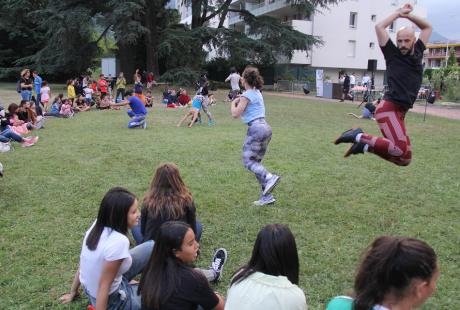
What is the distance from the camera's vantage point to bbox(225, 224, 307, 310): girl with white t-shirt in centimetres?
250

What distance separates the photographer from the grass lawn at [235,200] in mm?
4410

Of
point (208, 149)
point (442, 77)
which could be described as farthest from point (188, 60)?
point (208, 149)

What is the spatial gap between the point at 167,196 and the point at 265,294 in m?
2.06

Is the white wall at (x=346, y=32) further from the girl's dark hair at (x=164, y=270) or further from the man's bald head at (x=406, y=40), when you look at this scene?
the girl's dark hair at (x=164, y=270)

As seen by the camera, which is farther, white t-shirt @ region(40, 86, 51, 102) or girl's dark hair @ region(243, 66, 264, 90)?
white t-shirt @ region(40, 86, 51, 102)

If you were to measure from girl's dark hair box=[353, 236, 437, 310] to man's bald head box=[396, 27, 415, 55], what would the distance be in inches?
126

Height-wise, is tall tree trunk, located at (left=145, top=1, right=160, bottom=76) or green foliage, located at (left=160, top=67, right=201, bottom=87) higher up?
tall tree trunk, located at (left=145, top=1, right=160, bottom=76)

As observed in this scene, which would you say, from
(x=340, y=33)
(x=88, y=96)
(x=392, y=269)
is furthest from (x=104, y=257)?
(x=340, y=33)

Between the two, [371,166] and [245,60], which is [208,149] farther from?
[245,60]

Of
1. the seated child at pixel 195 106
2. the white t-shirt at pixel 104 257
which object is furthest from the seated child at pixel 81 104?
the white t-shirt at pixel 104 257

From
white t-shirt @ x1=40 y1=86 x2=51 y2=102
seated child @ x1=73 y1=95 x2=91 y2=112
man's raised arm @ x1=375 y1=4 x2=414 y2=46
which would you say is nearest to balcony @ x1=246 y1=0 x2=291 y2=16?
seated child @ x1=73 y1=95 x2=91 y2=112

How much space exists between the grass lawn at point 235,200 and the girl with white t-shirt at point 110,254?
66 cm

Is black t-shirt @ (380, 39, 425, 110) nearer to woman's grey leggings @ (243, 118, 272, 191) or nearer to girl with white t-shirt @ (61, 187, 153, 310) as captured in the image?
woman's grey leggings @ (243, 118, 272, 191)

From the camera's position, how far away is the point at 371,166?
902 cm
